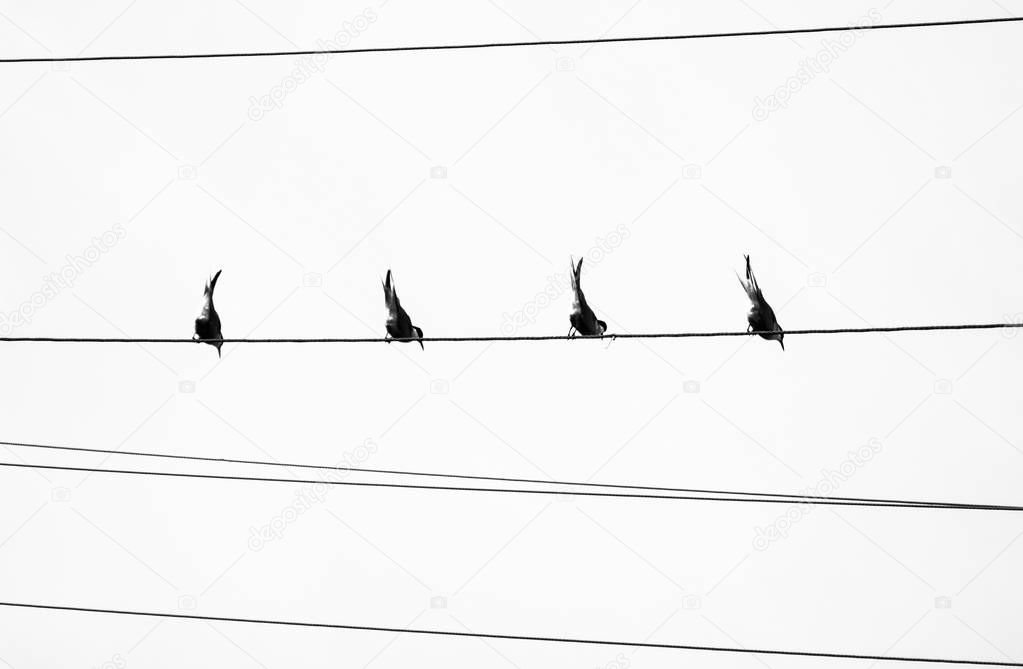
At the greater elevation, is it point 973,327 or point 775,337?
point 775,337

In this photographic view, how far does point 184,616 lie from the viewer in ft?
32.0

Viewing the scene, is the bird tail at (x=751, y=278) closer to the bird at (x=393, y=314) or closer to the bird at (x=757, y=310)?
the bird at (x=757, y=310)

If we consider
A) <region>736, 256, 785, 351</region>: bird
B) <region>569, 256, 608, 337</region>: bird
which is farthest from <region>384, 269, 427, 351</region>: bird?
<region>736, 256, 785, 351</region>: bird

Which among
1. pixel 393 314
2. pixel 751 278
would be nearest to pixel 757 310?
pixel 751 278

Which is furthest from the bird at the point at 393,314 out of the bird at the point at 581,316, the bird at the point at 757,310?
the bird at the point at 757,310

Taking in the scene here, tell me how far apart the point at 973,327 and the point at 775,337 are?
2.80 metres

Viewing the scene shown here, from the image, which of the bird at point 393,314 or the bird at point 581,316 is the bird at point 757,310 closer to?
the bird at point 581,316

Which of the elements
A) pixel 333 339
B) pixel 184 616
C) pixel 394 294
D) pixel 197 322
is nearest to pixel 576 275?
pixel 394 294

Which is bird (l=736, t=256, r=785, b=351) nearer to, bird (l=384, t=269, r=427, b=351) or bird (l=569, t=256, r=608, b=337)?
bird (l=569, t=256, r=608, b=337)

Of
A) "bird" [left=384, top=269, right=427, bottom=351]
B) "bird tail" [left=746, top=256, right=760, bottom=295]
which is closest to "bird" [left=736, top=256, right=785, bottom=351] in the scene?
"bird tail" [left=746, top=256, right=760, bottom=295]

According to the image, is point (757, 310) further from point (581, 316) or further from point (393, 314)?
point (393, 314)

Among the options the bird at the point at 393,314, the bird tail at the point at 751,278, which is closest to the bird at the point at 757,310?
the bird tail at the point at 751,278

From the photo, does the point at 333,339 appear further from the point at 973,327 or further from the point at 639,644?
the point at 973,327

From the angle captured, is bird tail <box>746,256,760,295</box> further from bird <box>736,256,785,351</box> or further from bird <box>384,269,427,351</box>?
bird <box>384,269,427,351</box>
